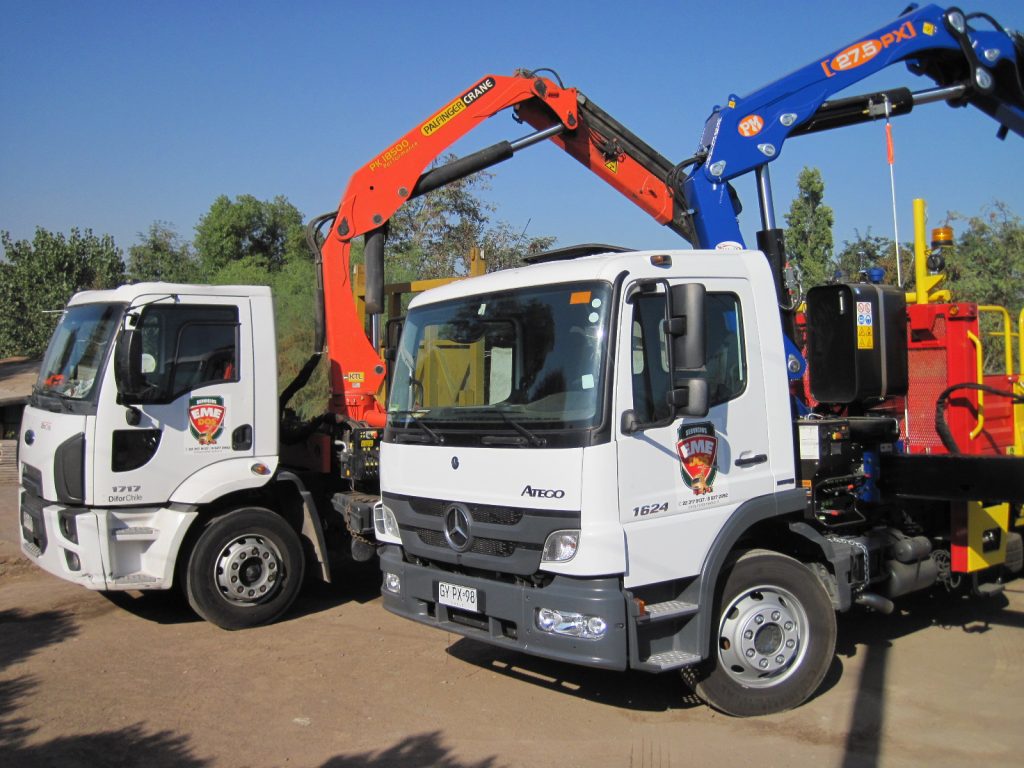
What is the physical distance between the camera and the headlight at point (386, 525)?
577 centimetres

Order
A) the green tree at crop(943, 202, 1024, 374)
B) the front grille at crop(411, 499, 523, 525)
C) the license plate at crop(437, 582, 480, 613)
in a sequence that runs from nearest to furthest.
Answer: the front grille at crop(411, 499, 523, 525)
the license plate at crop(437, 582, 480, 613)
the green tree at crop(943, 202, 1024, 374)

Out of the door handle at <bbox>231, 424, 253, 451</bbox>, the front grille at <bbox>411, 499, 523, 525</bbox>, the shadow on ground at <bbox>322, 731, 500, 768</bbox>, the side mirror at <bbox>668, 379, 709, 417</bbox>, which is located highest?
the side mirror at <bbox>668, 379, 709, 417</bbox>

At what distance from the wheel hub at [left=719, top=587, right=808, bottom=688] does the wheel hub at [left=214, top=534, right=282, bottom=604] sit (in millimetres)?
4026

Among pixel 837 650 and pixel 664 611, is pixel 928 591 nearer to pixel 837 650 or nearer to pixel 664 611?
pixel 837 650

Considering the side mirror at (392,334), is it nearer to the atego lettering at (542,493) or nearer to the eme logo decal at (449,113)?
the eme logo decal at (449,113)

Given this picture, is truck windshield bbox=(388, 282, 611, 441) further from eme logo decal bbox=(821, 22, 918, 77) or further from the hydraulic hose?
eme logo decal bbox=(821, 22, 918, 77)

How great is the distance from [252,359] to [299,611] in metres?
2.33

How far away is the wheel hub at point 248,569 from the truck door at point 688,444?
3.94 metres

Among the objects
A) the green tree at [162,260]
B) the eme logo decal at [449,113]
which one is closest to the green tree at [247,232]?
the green tree at [162,260]

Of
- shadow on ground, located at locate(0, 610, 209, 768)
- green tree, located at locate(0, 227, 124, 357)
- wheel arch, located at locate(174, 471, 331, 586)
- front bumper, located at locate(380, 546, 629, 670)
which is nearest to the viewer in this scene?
front bumper, located at locate(380, 546, 629, 670)

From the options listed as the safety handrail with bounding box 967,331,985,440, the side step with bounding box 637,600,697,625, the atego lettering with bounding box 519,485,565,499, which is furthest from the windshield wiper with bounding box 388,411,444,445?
the safety handrail with bounding box 967,331,985,440

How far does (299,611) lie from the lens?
7988mm

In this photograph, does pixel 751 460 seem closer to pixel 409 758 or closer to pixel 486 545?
pixel 486 545

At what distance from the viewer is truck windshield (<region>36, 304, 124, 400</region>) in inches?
276
